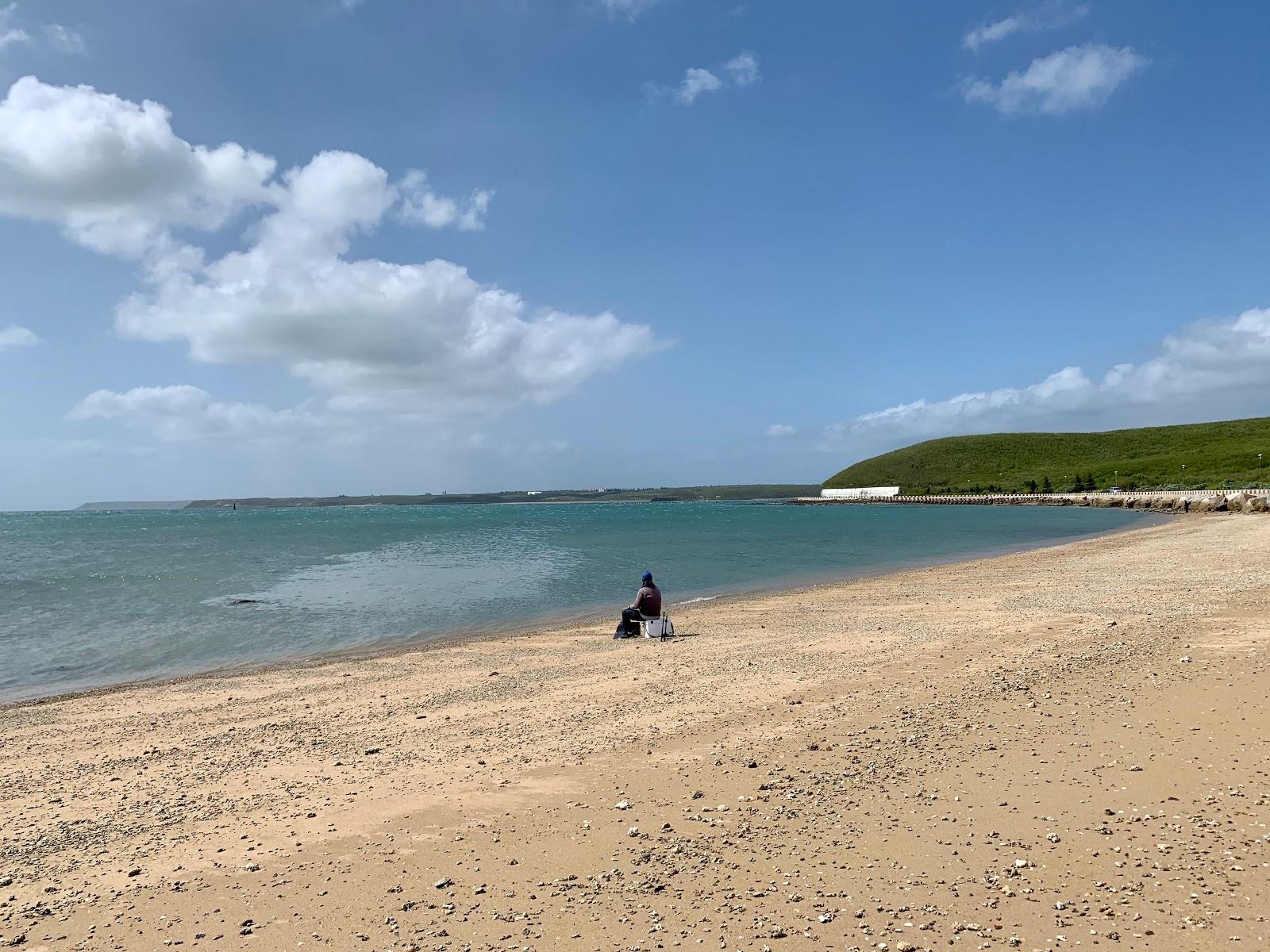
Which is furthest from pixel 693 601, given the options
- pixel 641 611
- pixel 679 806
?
pixel 679 806

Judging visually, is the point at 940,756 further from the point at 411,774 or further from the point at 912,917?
the point at 411,774

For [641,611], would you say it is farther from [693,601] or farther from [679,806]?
[679,806]

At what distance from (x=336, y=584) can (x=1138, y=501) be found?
108152 millimetres

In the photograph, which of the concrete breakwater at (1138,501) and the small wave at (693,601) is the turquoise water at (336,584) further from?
the concrete breakwater at (1138,501)

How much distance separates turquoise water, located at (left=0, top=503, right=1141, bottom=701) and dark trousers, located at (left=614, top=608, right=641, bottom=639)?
18.3 ft

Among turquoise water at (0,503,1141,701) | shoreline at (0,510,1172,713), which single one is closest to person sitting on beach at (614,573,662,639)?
shoreline at (0,510,1172,713)

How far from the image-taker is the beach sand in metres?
5.43

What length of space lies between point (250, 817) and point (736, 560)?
118 feet

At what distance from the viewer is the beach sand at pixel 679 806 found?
5434 millimetres

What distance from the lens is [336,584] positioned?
35.4 m

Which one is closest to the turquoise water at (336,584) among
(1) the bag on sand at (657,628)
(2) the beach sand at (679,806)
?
(2) the beach sand at (679,806)

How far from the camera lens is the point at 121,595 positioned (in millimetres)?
31594

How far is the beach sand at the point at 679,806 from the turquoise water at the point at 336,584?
6212mm

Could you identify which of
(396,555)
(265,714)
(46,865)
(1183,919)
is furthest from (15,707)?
(396,555)
